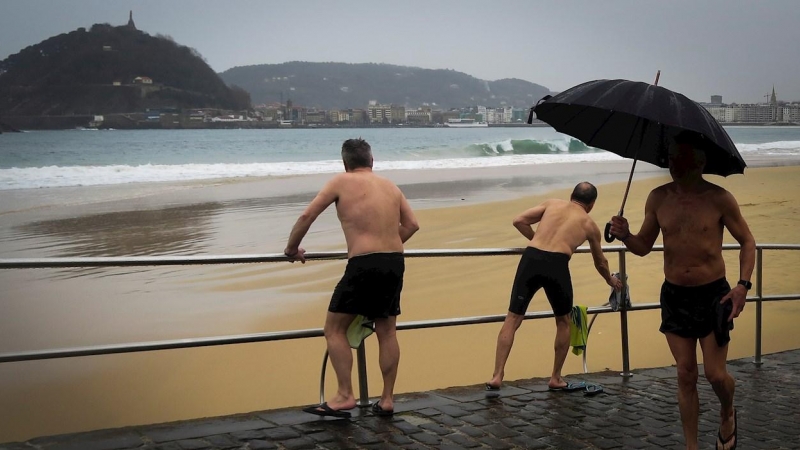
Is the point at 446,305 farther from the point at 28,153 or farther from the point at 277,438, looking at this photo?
the point at 28,153

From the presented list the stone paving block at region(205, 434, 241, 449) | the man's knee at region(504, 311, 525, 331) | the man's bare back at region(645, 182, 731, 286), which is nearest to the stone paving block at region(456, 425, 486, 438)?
the man's knee at region(504, 311, 525, 331)

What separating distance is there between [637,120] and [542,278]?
1306 millimetres

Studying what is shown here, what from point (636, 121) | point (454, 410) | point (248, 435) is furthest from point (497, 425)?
point (636, 121)

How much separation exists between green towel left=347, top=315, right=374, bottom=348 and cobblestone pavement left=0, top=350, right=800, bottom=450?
1.53 feet

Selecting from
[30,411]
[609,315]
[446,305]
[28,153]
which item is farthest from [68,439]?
[28,153]

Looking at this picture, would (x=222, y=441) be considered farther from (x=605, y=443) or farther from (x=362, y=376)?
(x=605, y=443)

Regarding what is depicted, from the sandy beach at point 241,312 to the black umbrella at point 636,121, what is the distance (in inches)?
83.9

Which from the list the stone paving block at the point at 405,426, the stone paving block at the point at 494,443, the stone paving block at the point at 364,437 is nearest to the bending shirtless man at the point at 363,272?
the stone paving block at the point at 405,426

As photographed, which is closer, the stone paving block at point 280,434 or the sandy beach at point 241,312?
the stone paving block at point 280,434

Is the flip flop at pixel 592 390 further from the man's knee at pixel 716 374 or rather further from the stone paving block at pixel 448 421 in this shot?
the man's knee at pixel 716 374

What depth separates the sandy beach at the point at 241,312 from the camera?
668 cm

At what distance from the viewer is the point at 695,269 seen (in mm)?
4281

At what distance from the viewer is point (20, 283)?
10.4m

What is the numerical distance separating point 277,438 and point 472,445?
3.49ft
